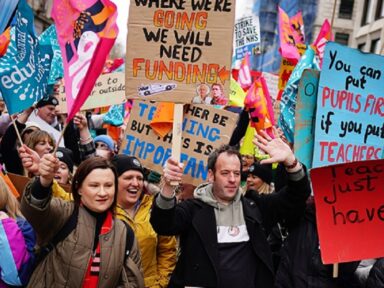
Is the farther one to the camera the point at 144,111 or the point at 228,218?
the point at 144,111

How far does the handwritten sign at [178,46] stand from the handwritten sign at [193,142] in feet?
3.44

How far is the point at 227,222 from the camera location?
3553 millimetres

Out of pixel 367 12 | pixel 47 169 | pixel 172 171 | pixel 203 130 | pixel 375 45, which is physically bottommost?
pixel 375 45

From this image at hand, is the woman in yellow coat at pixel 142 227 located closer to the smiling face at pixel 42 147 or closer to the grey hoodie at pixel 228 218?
the grey hoodie at pixel 228 218

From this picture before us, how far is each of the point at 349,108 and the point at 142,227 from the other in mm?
1574

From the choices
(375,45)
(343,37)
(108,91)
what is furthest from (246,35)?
(343,37)

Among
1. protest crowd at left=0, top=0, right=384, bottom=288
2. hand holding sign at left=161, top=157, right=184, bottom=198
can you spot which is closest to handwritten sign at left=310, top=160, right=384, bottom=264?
protest crowd at left=0, top=0, right=384, bottom=288

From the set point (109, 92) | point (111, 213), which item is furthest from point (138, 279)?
point (109, 92)

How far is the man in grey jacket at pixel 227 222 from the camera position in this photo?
11.2ft

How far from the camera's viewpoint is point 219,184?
3.60 meters

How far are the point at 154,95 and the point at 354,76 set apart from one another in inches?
50.5

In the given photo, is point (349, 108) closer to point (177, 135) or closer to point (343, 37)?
point (177, 135)

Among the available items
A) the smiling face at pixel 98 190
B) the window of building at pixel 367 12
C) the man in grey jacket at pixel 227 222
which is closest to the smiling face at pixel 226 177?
the man in grey jacket at pixel 227 222

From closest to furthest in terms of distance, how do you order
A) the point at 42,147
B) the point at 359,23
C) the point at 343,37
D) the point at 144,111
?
1. the point at 42,147
2. the point at 144,111
3. the point at 359,23
4. the point at 343,37
